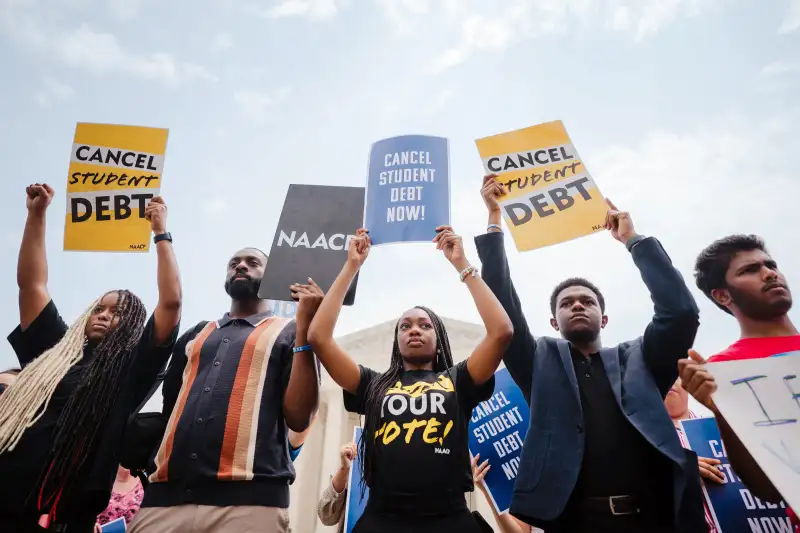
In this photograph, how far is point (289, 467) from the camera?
250cm

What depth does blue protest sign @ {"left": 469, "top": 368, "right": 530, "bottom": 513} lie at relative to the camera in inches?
142

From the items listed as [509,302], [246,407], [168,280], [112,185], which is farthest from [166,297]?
[509,302]

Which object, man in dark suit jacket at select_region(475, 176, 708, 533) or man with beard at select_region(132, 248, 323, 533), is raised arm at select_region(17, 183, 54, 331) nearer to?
man with beard at select_region(132, 248, 323, 533)

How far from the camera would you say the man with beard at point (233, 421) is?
7.32 ft

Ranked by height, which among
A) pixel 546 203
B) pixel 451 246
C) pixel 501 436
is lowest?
pixel 501 436

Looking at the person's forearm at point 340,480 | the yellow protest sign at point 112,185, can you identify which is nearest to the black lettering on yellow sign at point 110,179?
the yellow protest sign at point 112,185

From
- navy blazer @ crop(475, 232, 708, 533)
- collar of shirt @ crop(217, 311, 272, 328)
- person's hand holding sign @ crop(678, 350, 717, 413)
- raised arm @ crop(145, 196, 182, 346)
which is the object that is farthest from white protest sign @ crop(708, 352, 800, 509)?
raised arm @ crop(145, 196, 182, 346)

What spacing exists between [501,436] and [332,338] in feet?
5.62

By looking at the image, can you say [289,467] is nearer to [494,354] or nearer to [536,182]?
[494,354]

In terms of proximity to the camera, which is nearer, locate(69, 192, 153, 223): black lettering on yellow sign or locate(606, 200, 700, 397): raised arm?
locate(606, 200, 700, 397): raised arm

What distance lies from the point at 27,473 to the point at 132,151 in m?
2.06

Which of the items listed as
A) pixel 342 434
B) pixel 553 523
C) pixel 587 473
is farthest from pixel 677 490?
pixel 342 434

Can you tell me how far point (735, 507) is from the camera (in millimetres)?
2674

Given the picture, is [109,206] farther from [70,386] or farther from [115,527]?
[115,527]
